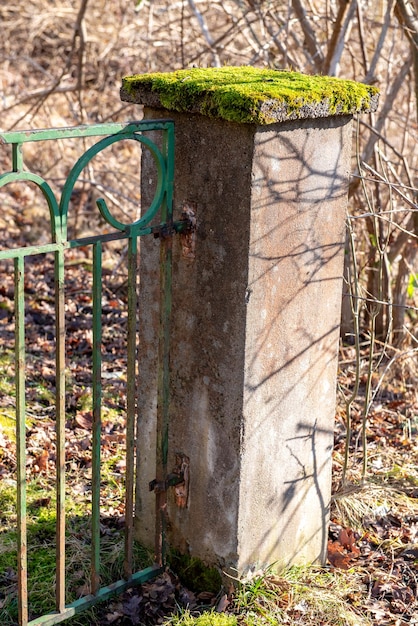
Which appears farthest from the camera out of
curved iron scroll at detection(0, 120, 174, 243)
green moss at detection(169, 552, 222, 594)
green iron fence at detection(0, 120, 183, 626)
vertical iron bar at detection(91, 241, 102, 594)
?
green moss at detection(169, 552, 222, 594)

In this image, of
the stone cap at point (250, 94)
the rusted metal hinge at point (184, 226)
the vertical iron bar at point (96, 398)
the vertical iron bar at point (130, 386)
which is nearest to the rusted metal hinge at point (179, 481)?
the vertical iron bar at point (130, 386)

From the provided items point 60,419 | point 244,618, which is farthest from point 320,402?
point 60,419

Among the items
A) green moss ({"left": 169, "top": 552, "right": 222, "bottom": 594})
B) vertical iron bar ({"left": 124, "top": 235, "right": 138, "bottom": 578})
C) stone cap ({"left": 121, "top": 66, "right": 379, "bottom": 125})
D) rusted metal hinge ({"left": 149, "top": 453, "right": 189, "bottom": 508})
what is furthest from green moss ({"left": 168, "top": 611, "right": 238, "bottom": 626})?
stone cap ({"left": 121, "top": 66, "right": 379, "bottom": 125})

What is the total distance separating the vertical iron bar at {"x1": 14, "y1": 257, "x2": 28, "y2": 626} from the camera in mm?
2475

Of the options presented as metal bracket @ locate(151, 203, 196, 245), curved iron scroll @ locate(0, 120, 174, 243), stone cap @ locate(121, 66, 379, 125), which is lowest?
metal bracket @ locate(151, 203, 196, 245)

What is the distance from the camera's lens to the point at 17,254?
2414 mm

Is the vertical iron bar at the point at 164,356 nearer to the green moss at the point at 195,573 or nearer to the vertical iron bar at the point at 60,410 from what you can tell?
the green moss at the point at 195,573

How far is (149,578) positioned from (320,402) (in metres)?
0.97

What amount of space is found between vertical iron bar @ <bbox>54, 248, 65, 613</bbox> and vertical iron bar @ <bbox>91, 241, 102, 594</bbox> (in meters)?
0.12

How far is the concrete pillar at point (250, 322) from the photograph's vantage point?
2773 mm

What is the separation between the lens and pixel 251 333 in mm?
2846

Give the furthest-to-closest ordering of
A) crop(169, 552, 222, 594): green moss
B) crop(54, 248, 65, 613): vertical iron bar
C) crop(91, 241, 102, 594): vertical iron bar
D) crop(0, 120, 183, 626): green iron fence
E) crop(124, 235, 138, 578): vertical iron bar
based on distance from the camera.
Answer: crop(169, 552, 222, 594): green moss < crop(124, 235, 138, 578): vertical iron bar < crop(91, 241, 102, 594): vertical iron bar < crop(54, 248, 65, 613): vertical iron bar < crop(0, 120, 183, 626): green iron fence

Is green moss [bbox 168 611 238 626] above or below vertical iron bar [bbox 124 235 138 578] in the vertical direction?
below

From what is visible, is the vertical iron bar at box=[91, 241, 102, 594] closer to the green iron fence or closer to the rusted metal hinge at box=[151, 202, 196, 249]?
the green iron fence
